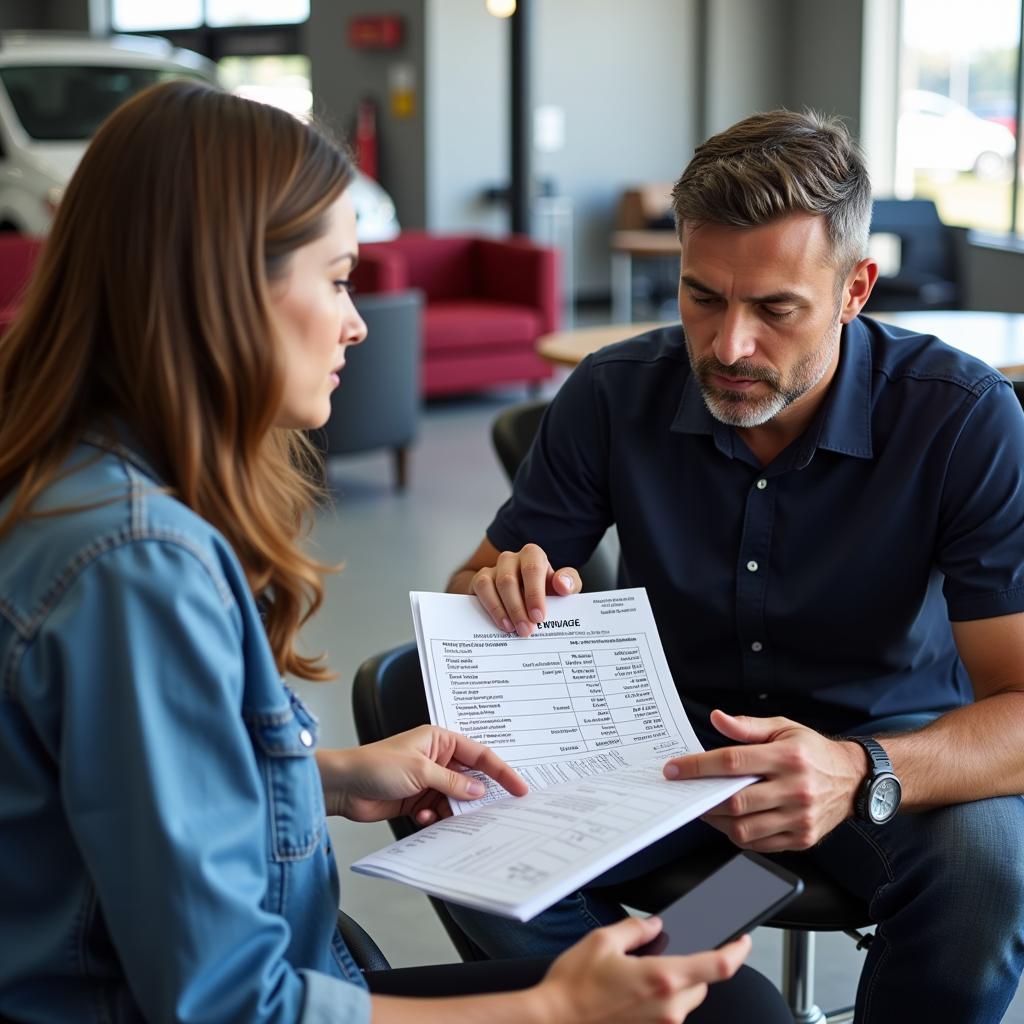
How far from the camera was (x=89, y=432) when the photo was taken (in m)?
0.91

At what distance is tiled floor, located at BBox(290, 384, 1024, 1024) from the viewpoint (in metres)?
2.25

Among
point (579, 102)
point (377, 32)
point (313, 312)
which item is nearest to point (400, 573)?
point (313, 312)

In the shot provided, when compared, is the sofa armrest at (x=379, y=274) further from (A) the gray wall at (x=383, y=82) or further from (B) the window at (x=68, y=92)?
(A) the gray wall at (x=383, y=82)

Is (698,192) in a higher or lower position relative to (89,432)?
higher

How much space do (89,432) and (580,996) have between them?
50cm

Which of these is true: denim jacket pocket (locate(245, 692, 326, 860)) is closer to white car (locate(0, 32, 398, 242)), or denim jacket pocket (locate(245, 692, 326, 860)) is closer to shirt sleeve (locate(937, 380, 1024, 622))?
shirt sleeve (locate(937, 380, 1024, 622))

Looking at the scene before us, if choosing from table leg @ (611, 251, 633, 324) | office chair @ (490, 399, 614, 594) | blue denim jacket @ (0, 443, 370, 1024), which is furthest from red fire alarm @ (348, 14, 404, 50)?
blue denim jacket @ (0, 443, 370, 1024)

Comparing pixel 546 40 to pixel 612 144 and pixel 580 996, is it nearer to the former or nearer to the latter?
pixel 612 144

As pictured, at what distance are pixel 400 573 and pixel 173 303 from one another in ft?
11.2

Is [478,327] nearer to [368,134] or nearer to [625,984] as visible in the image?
[368,134]

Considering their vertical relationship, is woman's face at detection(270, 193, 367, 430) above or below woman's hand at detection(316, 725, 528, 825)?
above


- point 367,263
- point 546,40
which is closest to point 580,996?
point 367,263

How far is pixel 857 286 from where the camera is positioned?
1607mm

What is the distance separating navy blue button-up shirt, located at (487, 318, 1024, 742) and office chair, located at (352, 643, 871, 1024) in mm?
204
